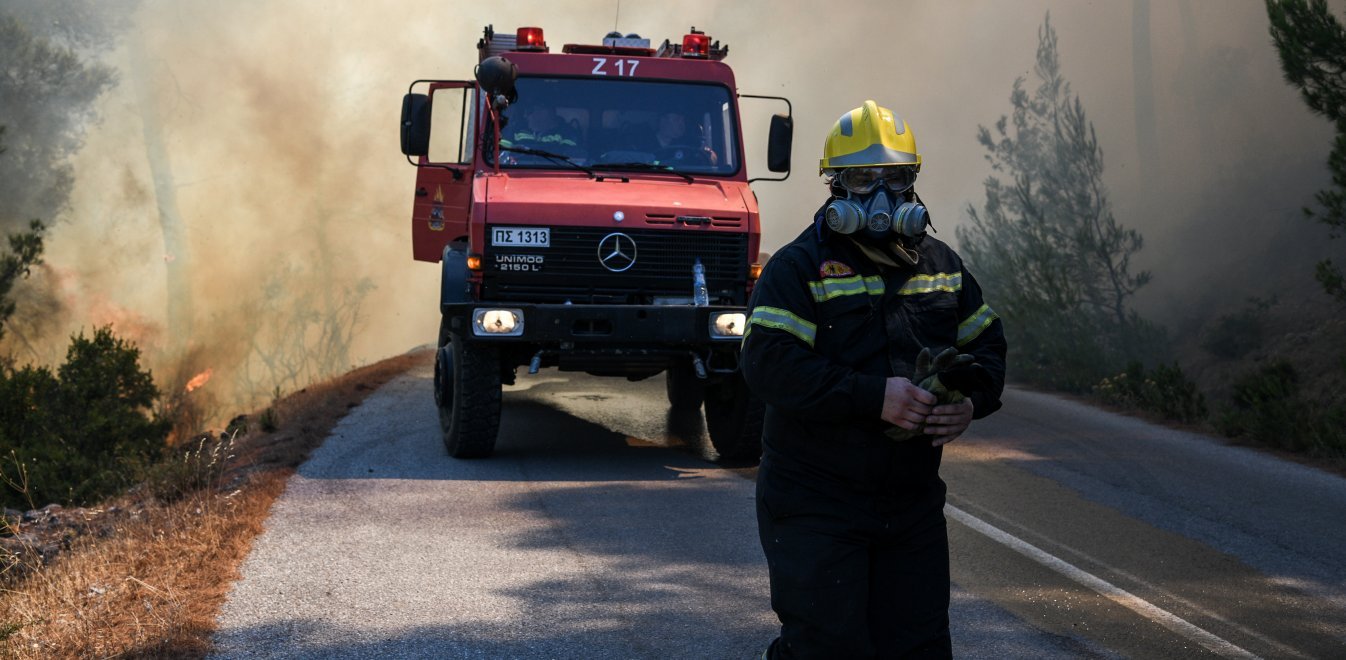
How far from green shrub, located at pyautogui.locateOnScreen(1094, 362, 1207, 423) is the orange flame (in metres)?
27.2

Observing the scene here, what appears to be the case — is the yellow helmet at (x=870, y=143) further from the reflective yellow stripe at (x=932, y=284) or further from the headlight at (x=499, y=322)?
the headlight at (x=499, y=322)

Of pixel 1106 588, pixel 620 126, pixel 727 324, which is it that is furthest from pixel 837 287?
pixel 620 126

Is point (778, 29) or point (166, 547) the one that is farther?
point (778, 29)

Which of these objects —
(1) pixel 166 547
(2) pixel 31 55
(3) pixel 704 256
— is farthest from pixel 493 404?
(2) pixel 31 55

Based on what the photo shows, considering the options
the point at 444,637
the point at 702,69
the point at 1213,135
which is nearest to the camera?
the point at 444,637

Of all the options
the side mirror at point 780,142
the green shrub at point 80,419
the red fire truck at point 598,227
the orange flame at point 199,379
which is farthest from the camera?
the orange flame at point 199,379

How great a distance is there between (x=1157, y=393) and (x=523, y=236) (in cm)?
703

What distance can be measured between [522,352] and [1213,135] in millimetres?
20227

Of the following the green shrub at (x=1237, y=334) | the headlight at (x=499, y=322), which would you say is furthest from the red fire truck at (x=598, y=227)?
the green shrub at (x=1237, y=334)

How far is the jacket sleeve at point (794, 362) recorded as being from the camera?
10.4 feet

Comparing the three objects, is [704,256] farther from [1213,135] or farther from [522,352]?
[1213,135]

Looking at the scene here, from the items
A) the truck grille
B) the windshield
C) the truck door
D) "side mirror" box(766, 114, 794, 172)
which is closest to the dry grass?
the truck grille

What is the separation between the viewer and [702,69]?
944cm

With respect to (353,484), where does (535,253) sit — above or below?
above
